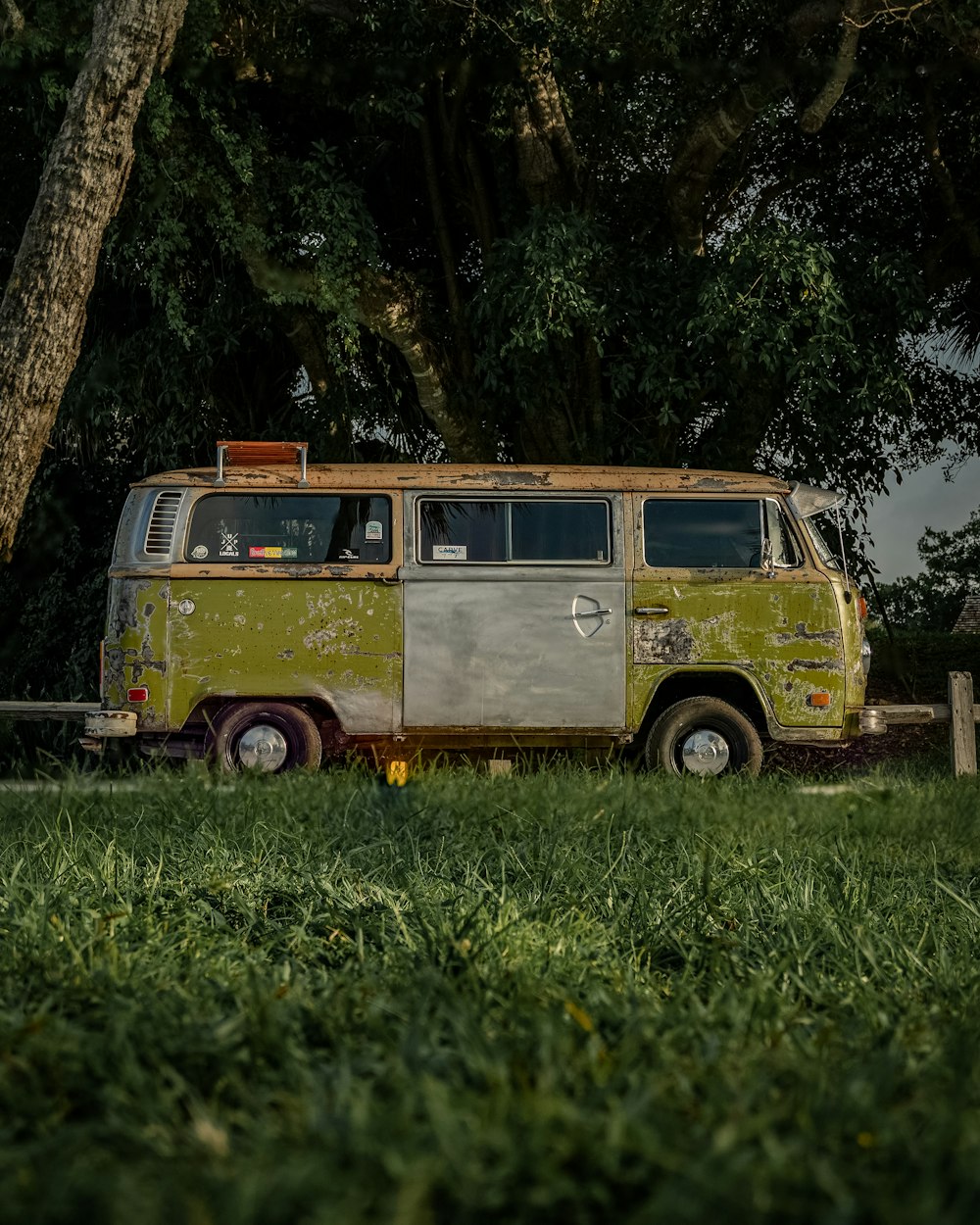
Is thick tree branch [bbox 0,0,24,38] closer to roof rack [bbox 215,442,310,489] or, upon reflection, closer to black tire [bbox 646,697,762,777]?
roof rack [bbox 215,442,310,489]

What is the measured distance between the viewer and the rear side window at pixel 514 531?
9.05m

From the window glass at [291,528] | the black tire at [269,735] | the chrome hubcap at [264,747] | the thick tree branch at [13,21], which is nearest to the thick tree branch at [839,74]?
the window glass at [291,528]

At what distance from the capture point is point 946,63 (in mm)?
11625

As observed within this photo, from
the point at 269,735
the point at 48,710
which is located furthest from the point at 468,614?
the point at 48,710

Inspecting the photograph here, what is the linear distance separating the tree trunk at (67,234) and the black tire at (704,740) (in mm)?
4520

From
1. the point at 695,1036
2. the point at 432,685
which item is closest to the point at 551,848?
the point at 695,1036

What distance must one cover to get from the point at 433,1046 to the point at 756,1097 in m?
0.62

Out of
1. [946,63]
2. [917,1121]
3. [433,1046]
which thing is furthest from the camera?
[946,63]

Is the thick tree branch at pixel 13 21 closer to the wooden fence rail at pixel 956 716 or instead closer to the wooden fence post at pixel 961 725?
the wooden fence rail at pixel 956 716

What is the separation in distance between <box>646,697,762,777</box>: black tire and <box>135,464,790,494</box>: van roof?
5.13 ft

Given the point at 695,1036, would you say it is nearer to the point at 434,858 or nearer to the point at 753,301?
the point at 434,858

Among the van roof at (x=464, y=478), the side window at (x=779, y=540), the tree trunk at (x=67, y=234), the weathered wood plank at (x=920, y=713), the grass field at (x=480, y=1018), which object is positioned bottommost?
the grass field at (x=480, y=1018)

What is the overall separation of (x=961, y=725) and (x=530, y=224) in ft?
17.8

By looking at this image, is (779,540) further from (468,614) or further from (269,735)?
(269,735)
